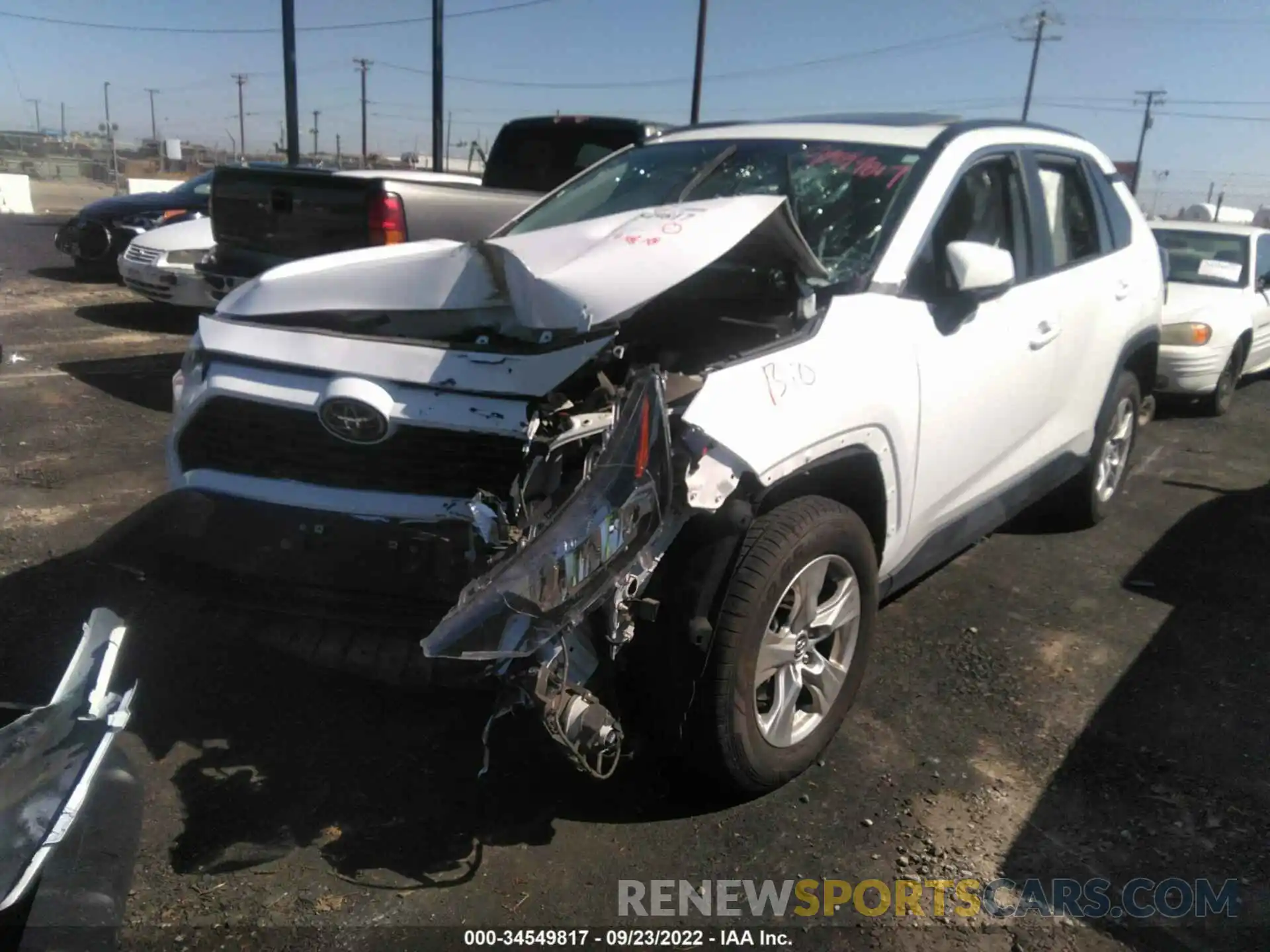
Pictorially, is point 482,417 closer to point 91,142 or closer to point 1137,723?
point 1137,723

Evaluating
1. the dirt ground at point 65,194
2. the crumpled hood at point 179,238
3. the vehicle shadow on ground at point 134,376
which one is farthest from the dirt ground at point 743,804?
the dirt ground at point 65,194

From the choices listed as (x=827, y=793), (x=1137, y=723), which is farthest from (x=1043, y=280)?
(x=827, y=793)

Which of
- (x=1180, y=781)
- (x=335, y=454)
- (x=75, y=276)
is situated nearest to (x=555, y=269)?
(x=335, y=454)

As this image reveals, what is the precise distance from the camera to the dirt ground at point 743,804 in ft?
8.23

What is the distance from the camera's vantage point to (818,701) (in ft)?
10.0

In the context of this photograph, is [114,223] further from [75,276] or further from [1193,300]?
[1193,300]

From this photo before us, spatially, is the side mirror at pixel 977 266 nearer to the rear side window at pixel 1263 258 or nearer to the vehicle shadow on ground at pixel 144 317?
the rear side window at pixel 1263 258

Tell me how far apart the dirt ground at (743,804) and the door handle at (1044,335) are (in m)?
1.18

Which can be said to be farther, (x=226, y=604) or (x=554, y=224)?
(x=554, y=224)

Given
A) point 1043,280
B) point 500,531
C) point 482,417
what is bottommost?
point 500,531

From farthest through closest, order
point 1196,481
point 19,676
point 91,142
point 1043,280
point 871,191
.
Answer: point 91,142
point 1196,481
point 1043,280
point 871,191
point 19,676

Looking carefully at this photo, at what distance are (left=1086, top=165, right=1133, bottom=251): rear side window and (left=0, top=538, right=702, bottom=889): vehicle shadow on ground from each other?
143 inches

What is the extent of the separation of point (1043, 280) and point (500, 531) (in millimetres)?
2722

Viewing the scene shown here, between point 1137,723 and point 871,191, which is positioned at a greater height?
point 871,191
